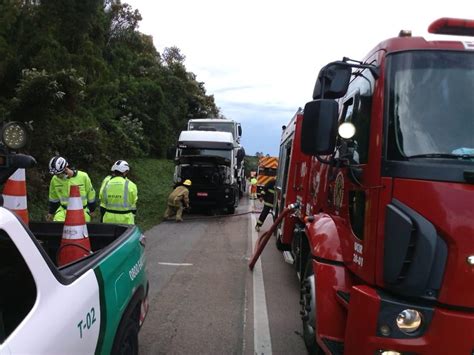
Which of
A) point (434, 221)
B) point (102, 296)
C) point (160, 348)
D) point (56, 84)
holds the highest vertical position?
point (56, 84)

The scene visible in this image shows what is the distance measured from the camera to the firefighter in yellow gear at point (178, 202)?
15.1m

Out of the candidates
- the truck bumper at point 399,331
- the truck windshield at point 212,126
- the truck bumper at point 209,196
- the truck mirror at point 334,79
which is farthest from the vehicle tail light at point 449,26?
the truck windshield at point 212,126

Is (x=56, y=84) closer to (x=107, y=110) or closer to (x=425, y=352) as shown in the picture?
(x=425, y=352)

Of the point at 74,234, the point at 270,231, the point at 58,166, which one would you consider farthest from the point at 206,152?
the point at 74,234

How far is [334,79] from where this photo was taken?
11.8 ft

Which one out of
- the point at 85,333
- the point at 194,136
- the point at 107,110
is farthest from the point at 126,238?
the point at 107,110

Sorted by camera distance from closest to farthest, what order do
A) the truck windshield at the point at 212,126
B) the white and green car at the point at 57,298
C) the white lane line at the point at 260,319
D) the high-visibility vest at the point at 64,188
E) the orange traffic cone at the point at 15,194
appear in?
the white and green car at the point at 57,298 → the orange traffic cone at the point at 15,194 → the white lane line at the point at 260,319 → the high-visibility vest at the point at 64,188 → the truck windshield at the point at 212,126

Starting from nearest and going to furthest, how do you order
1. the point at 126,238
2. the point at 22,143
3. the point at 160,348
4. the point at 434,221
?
the point at 434,221 → the point at 22,143 → the point at 126,238 → the point at 160,348

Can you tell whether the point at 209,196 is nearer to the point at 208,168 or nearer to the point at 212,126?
the point at 208,168

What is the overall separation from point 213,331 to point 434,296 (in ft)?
9.56

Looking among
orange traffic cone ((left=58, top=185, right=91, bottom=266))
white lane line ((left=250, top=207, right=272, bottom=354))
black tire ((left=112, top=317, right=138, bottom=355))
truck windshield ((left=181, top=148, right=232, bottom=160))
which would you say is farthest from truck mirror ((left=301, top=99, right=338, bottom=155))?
truck windshield ((left=181, top=148, right=232, bottom=160))

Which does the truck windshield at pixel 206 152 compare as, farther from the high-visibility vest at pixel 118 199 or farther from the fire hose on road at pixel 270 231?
the high-visibility vest at pixel 118 199

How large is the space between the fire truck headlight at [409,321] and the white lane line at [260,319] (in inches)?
81.4

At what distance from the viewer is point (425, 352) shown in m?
2.91
